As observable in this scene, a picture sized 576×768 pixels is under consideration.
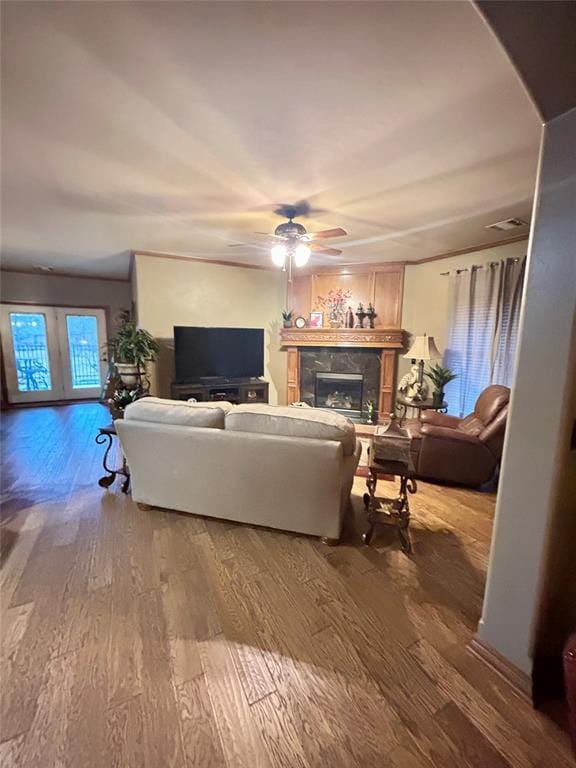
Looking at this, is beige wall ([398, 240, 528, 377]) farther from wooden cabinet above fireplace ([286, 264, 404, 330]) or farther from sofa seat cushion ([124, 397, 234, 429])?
sofa seat cushion ([124, 397, 234, 429])

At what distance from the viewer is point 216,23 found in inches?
49.9

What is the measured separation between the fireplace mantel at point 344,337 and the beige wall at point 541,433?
3.96m

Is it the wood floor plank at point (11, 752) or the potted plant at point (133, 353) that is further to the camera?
the potted plant at point (133, 353)

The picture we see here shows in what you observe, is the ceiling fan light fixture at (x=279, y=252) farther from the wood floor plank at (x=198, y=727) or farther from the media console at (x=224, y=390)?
the wood floor plank at (x=198, y=727)

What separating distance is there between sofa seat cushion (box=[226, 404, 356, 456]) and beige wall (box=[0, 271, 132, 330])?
19.6ft

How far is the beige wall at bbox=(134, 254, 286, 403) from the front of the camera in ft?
15.8

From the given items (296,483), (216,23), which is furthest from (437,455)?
(216,23)

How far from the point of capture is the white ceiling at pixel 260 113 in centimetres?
128

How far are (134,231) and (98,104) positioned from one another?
2.23 m

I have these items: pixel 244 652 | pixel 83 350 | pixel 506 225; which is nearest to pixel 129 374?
pixel 83 350

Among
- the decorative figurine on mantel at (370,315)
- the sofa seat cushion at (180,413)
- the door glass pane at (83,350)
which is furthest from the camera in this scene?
the door glass pane at (83,350)

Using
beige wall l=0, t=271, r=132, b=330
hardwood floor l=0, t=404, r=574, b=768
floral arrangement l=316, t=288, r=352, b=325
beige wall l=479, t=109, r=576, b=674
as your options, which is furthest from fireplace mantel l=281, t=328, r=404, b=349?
beige wall l=479, t=109, r=576, b=674

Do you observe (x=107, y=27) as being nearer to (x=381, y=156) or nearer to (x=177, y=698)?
(x=381, y=156)

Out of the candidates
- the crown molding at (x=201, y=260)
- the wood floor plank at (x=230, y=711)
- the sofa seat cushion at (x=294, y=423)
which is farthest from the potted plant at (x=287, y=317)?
the wood floor plank at (x=230, y=711)
